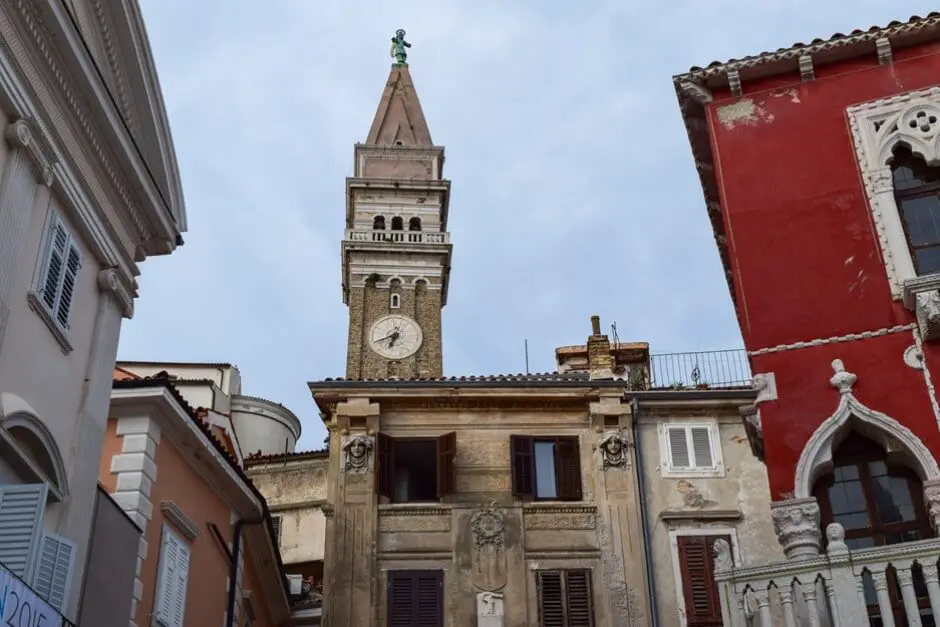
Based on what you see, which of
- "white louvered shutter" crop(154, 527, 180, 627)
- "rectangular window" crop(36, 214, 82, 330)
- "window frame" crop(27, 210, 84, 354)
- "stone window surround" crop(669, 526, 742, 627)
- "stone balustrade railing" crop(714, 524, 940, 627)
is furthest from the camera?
"stone window surround" crop(669, 526, 742, 627)

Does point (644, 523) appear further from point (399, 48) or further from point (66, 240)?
point (399, 48)

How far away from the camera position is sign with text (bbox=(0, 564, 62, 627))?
917cm

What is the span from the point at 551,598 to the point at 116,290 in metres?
11.1

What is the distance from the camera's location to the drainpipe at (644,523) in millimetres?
21891

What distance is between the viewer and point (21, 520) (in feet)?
35.8

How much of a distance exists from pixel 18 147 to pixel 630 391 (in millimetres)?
14957

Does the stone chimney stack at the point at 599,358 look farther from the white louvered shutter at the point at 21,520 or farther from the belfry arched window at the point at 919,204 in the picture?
the white louvered shutter at the point at 21,520

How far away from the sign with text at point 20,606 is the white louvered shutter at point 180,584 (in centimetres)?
713

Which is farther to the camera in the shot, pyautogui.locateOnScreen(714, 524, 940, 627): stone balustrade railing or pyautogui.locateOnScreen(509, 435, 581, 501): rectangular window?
pyautogui.locateOnScreen(509, 435, 581, 501): rectangular window

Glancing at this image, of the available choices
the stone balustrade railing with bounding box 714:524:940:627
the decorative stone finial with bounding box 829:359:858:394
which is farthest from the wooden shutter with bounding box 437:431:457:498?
the stone balustrade railing with bounding box 714:524:940:627

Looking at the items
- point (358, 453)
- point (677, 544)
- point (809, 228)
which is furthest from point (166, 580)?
point (809, 228)

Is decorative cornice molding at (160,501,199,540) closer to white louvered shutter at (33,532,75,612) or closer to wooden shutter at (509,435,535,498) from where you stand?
white louvered shutter at (33,532,75,612)

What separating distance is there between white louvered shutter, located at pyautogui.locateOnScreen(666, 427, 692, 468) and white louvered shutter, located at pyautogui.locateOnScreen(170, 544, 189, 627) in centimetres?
1024

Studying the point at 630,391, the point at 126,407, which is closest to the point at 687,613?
the point at 630,391
